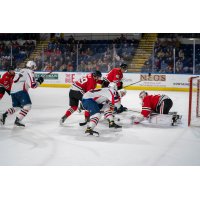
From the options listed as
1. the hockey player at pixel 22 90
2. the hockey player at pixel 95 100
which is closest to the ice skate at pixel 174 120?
the hockey player at pixel 95 100

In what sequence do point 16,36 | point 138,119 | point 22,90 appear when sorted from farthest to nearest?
point 16,36 < point 138,119 < point 22,90

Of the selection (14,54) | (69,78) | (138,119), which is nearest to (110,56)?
(69,78)

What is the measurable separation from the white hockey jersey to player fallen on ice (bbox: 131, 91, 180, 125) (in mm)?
1915

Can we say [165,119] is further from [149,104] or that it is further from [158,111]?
[149,104]

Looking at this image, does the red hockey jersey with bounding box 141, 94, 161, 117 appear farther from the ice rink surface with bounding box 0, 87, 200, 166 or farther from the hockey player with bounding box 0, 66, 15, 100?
the hockey player with bounding box 0, 66, 15, 100

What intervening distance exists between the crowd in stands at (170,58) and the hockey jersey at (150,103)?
6.11 meters

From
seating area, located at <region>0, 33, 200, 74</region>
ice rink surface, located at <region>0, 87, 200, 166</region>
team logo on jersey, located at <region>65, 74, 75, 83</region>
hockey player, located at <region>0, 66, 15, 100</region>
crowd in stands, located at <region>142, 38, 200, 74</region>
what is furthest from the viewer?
team logo on jersey, located at <region>65, 74, 75, 83</region>

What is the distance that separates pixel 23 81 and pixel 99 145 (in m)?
1.80

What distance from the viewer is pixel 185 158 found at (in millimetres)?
2730

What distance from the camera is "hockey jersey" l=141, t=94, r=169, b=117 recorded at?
14.3ft

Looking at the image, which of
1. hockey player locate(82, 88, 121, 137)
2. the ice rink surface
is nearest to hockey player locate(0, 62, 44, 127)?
the ice rink surface

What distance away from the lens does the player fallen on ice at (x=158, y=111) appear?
4.30 m

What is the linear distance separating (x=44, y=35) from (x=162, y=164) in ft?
47.4

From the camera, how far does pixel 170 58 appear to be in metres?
10.2
